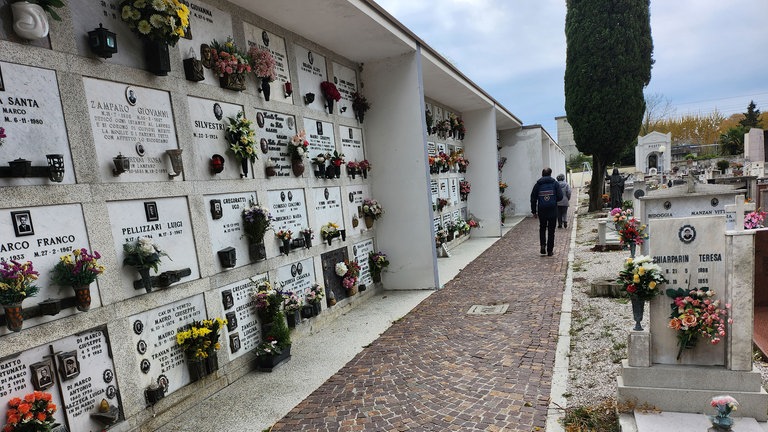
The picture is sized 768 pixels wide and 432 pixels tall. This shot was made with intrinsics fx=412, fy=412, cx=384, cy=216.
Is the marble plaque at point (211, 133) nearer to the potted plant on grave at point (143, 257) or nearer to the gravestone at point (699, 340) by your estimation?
the potted plant on grave at point (143, 257)

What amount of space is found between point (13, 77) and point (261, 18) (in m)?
2.97

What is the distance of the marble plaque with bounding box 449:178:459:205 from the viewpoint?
11758mm

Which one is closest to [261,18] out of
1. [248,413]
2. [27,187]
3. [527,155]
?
[27,187]

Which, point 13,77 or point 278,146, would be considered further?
point 278,146

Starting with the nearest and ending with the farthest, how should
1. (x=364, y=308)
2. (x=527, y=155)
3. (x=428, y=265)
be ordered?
(x=364, y=308)
(x=428, y=265)
(x=527, y=155)

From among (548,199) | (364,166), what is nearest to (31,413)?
(364,166)

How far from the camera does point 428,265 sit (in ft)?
23.6

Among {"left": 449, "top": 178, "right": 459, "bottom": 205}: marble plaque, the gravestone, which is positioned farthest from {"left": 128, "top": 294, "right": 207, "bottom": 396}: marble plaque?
{"left": 449, "top": 178, "right": 459, "bottom": 205}: marble plaque

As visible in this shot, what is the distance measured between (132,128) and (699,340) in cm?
474

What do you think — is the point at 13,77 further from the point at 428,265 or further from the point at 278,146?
the point at 428,265

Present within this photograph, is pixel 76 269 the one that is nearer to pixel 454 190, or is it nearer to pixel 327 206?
pixel 327 206

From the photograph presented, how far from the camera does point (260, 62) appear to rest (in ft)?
15.6

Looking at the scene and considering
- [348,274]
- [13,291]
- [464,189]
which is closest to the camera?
[13,291]

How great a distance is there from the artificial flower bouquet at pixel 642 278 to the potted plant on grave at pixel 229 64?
4.13 meters
